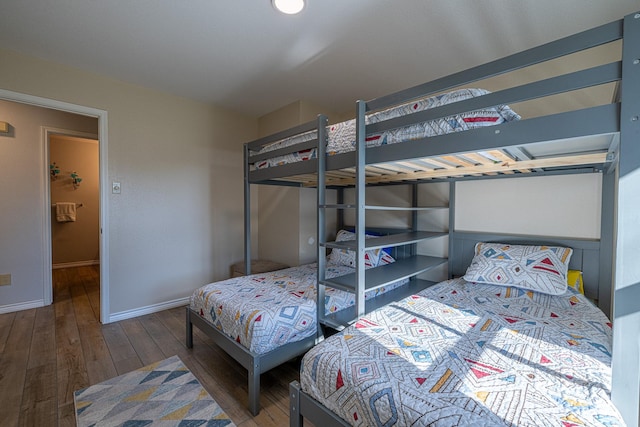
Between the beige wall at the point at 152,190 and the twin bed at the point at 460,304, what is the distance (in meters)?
1.17

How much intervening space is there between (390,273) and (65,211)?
5.79 metres

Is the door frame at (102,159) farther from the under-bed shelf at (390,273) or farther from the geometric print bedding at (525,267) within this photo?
the geometric print bedding at (525,267)

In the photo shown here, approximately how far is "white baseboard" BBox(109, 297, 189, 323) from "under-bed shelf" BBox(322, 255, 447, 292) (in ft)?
6.89

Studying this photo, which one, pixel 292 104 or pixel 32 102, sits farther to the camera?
pixel 292 104

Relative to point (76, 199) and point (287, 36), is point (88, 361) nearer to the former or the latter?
point (287, 36)

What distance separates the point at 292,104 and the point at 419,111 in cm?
221

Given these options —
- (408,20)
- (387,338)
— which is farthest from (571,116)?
(408,20)

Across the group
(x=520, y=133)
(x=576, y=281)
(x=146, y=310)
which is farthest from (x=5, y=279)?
(x=576, y=281)

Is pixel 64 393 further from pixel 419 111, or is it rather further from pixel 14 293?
pixel 419 111

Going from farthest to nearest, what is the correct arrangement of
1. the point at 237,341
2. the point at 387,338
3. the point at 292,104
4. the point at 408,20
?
the point at 292,104
the point at 408,20
the point at 237,341
the point at 387,338

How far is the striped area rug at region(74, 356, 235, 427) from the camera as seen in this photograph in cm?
145

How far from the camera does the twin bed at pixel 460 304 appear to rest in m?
0.92

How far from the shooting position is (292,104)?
323 centimetres

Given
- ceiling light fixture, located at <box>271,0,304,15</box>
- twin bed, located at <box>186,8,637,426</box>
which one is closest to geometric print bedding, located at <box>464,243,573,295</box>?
twin bed, located at <box>186,8,637,426</box>
